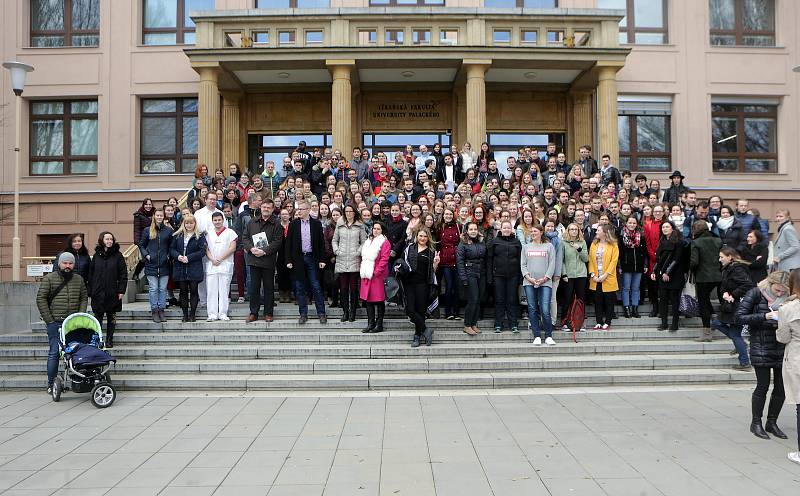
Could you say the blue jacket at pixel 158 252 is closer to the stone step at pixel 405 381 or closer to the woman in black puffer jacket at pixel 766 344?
the stone step at pixel 405 381

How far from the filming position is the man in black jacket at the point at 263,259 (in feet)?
34.3

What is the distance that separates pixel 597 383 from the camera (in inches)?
334

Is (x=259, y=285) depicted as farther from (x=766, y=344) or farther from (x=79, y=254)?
(x=766, y=344)

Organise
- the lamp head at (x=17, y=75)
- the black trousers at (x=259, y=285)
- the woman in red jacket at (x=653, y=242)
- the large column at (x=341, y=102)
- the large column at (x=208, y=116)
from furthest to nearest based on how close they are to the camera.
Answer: the large column at (x=208, y=116) < the large column at (x=341, y=102) < the lamp head at (x=17, y=75) < the woman in red jacket at (x=653, y=242) < the black trousers at (x=259, y=285)

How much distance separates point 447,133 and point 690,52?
28.3ft

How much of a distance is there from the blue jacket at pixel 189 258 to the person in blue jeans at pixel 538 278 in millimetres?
5562

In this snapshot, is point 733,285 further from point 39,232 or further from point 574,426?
point 39,232

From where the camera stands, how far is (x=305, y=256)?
10.5 meters

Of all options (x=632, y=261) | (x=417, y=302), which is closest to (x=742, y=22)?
(x=632, y=261)

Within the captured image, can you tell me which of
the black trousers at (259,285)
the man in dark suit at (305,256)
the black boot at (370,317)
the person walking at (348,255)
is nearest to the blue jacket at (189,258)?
the black trousers at (259,285)

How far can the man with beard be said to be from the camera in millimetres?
8211

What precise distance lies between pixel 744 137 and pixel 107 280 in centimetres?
2039

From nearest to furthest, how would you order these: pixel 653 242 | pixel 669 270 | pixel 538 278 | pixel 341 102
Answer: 1. pixel 538 278
2. pixel 669 270
3. pixel 653 242
4. pixel 341 102

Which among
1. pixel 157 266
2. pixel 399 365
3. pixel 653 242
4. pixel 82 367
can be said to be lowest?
pixel 399 365
